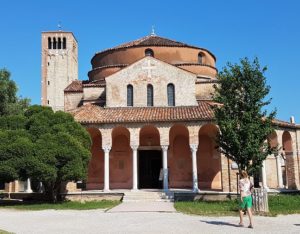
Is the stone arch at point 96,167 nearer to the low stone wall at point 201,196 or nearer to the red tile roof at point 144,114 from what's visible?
the red tile roof at point 144,114

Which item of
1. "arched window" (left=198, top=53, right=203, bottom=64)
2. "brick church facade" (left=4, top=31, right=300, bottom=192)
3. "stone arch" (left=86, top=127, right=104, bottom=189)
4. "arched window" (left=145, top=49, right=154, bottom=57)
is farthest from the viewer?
"arched window" (left=198, top=53, right=203, bottom=64)

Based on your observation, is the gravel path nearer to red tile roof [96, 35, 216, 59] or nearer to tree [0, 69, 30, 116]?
tree [0, 69, 30, 116]

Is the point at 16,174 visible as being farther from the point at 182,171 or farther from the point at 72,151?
the point at 182,171

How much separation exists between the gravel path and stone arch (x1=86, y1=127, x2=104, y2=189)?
11.5 m

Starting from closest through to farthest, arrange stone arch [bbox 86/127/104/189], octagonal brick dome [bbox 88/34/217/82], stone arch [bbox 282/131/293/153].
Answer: stone arch [bbox 86/127/104/189], stone arch [bbox 282/131/293/153], octagonal brick dome [bbox 88/34/217/82]

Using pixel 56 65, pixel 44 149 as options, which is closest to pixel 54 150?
pixel 44 149

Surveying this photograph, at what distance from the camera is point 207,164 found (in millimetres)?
27219

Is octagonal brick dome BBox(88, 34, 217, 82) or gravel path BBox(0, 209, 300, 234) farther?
octagonal brick dome BBox(88, 34, 217, 82)

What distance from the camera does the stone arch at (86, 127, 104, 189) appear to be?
2717 cm

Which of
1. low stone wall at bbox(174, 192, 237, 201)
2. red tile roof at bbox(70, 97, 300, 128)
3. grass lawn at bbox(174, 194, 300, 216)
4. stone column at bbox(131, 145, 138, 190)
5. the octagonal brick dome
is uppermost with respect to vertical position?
the octagonal brick dome

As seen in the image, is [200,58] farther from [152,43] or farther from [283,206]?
[283,206]

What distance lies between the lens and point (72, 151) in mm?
19703

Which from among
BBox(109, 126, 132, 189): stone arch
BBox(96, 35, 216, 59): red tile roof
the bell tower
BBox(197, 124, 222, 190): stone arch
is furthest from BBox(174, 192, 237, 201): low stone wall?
the bell tower

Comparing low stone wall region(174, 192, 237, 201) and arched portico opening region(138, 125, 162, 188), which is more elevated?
arched portico opening region(138, 125, 162, 188)
